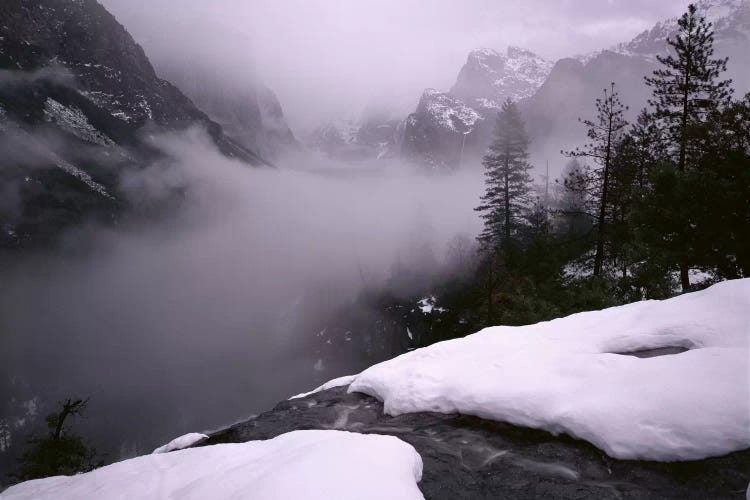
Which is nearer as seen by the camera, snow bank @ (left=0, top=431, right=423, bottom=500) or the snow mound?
snow bank @ (left=0, top=431, right=423, bottom=500)

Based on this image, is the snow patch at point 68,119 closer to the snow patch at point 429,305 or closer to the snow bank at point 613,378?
the snow patch at point 429,305

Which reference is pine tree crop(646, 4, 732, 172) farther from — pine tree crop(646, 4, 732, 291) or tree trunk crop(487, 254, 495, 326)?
tree trunk crop(487, 254, 495, 326)

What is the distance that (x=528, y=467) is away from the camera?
4.38 meters

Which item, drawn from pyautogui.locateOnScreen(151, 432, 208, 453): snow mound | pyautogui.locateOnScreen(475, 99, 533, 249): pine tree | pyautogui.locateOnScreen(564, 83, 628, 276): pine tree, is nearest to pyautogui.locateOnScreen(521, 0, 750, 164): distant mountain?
pyautogui.locateOnScreen(475, 99, 533, 249): pine tree

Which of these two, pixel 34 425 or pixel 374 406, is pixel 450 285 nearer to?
pixel 374 406

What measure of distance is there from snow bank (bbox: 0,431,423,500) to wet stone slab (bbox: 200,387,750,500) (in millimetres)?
565

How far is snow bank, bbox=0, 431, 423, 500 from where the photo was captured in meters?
3.71

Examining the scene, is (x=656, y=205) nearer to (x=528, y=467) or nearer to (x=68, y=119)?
(x=528, y=467)

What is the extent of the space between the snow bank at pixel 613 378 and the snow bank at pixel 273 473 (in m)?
1.75

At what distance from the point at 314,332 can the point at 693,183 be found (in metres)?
117

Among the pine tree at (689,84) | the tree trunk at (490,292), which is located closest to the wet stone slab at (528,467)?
the pine tree at (689,84)

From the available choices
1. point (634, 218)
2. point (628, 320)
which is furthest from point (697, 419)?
point (634, 218)

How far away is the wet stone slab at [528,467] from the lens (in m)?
3.64

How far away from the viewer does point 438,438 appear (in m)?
5.31
